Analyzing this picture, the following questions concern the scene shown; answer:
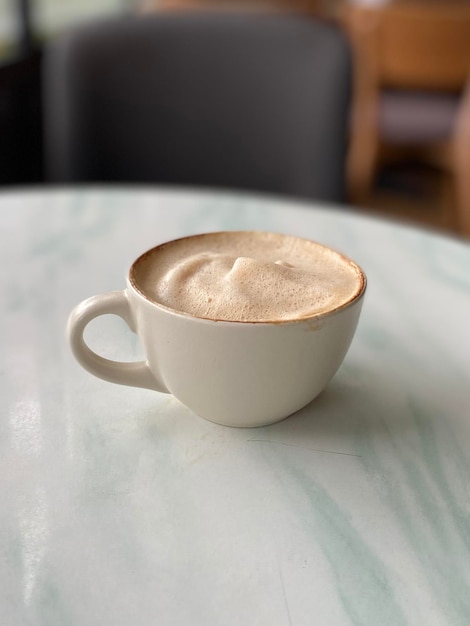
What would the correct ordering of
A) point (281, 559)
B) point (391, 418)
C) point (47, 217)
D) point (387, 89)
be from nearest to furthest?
point (281, 559), point (391, 418), point (47, 217), point (387, 89)

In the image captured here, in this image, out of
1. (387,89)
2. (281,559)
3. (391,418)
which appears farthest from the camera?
(387,89)

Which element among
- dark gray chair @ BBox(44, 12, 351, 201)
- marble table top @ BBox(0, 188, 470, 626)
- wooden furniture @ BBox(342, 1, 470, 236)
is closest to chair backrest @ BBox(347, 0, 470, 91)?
wooden furniture @ BBox(342, 1, 470, 236)

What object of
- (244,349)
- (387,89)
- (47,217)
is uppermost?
(244,349)

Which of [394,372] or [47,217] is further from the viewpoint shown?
[47,217]

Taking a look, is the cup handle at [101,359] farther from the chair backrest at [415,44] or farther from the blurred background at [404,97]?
the chair backrest at [415,44]

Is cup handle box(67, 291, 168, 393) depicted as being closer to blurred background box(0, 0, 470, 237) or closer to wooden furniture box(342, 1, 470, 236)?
blurred background box(0, 0, 470, 237)

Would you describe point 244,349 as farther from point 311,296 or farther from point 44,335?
point 44,335

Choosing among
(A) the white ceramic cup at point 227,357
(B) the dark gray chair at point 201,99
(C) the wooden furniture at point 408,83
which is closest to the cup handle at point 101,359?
(A) the white ceramic cup at point 227,357

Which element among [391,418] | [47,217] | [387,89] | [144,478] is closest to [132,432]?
[144,478]
